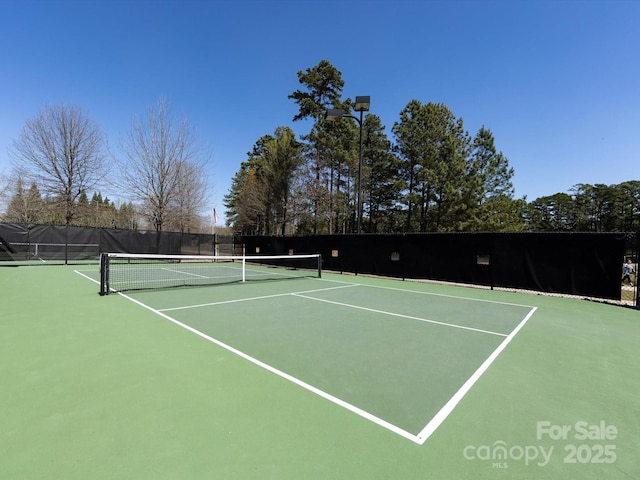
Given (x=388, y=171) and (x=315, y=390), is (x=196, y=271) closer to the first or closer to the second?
(x=315, y=390)

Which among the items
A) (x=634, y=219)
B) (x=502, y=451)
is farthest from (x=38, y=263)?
(x=634, y=219)

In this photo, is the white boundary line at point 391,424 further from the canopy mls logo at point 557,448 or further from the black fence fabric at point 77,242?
→ the black fence fabric at point 77,242

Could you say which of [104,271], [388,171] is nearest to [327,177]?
[388,171]

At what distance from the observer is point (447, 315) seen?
6.77 meters

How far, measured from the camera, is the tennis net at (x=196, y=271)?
34.4 feet

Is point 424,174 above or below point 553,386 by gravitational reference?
above

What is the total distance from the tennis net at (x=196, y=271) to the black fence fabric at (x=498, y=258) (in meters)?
2.45

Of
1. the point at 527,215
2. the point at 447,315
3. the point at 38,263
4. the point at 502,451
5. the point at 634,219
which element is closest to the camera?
the point at 502,451

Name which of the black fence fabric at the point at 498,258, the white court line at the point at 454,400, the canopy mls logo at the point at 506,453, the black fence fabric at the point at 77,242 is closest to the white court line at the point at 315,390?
the white court line at the point at 454,400

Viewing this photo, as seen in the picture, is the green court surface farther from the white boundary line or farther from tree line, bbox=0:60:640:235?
tree line, bbox=0:60:640:235

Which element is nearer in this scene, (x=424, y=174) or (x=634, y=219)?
(x=424, y=174)

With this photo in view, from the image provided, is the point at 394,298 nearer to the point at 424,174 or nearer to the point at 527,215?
the point at 424,174

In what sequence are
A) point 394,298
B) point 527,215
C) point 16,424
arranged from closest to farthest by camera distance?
point 16,424, point 394,298, point 527,215

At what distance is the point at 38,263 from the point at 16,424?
19.1 metres
